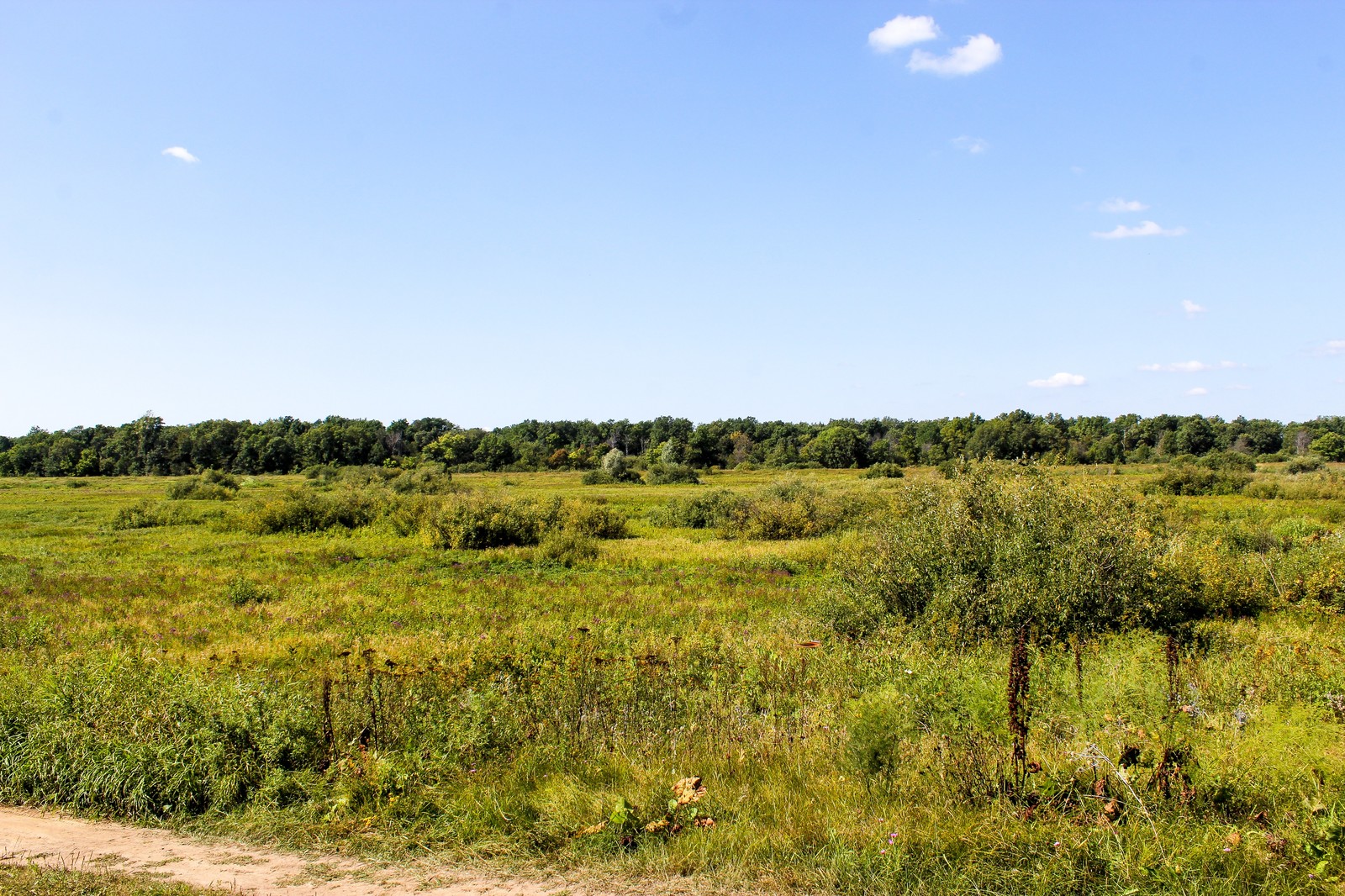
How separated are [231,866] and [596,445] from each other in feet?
469

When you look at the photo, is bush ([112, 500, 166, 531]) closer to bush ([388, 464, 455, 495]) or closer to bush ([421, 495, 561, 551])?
bush ([388, 464, 455, 495])

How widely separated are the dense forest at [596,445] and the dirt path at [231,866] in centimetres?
9157

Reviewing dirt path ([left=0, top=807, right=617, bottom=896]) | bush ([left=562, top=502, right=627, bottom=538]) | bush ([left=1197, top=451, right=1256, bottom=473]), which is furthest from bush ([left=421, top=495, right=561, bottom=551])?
bush ([left=1197, top=451, right=1256, bottom=473])

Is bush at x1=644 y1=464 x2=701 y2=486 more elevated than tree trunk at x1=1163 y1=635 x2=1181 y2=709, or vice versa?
tree trunk at x1=1163 y1=635 x2=1181 y2=709

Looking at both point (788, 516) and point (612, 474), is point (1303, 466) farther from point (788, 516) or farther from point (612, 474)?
point (612, 474)

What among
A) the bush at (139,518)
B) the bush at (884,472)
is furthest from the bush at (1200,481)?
the bush at (139,518)

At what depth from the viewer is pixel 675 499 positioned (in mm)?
48750

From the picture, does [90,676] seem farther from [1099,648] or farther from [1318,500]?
[1318,500]

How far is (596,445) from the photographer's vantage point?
14812cm

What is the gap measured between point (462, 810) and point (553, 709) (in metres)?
2.20

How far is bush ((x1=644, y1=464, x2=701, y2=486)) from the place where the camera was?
8640cm

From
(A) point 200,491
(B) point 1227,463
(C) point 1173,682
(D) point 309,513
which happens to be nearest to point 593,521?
(D) point 309,513

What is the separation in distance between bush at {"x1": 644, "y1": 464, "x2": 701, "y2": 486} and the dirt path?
7825 cm

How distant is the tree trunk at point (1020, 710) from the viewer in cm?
600
